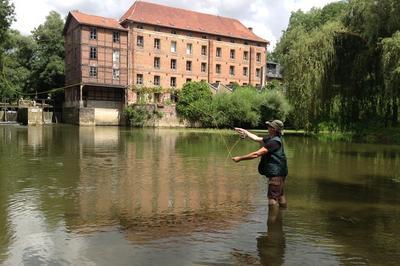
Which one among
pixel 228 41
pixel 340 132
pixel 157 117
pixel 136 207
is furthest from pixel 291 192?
pixel 228 41

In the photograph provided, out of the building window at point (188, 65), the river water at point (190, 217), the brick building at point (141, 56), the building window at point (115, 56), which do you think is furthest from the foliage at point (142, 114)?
the river water at point (190, 217)

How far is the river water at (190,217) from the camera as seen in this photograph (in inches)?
288

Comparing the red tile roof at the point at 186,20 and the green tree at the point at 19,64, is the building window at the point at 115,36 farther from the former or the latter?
the green tree at the point at 19,64

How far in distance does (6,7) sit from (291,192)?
4083 cm

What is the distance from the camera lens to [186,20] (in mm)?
76500

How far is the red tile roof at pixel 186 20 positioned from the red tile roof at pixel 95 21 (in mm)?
1773

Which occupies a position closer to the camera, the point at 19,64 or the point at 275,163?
the point at 275,163

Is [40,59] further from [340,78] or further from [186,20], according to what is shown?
[340,78]

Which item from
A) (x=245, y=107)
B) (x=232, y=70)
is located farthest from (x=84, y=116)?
(x=232, y=70)

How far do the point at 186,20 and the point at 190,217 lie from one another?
6957 cm

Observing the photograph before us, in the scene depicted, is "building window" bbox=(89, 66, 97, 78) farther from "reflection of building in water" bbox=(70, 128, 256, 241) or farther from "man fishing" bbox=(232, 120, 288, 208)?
"man fishing" bbox=(232, 120, 288, 208)

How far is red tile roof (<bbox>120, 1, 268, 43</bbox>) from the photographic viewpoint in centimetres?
7156

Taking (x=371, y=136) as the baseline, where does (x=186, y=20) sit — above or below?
above

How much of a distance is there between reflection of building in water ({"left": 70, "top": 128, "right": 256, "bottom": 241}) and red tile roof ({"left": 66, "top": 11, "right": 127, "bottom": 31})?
49.4 m
